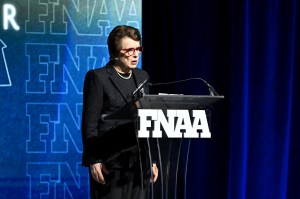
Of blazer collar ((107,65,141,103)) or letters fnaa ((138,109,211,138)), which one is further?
blazer collar ((107,65,141,103))

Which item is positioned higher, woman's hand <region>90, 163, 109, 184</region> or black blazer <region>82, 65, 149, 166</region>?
black blazer <region>82, 65, 149, 166</region>

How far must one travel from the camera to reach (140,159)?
2053 millimetres

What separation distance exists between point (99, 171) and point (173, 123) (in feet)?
1.28

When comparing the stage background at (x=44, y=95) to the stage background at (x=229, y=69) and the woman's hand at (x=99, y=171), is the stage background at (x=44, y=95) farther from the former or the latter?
the woman's hand at (x=99, y=171)

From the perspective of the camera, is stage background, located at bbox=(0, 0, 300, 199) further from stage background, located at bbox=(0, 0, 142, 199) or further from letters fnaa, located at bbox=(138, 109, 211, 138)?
letters fnaa, located at bbox=(138, 109, 211, 138)

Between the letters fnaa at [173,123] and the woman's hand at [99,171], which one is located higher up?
the letters fnaa at [173,123]

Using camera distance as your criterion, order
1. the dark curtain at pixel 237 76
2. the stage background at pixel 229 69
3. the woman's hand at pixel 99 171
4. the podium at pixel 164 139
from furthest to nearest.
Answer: the dark curtain at pixel 237 76
the stage background at pixel 229 69
the woman's hand at pixel 99 171
the podium at pixel 164 139

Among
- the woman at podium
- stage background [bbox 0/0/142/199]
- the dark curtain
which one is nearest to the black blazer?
the woman at podium

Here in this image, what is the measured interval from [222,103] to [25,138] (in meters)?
1.29

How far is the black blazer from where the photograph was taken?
2166mm

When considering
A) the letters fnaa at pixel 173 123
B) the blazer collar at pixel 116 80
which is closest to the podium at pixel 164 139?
the letters fnaa at pixel 173 123

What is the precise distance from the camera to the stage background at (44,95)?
3.33 m

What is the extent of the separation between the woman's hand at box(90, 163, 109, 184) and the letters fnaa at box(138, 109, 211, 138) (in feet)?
1.08

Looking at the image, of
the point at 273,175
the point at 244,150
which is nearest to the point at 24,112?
the point at 244,150
